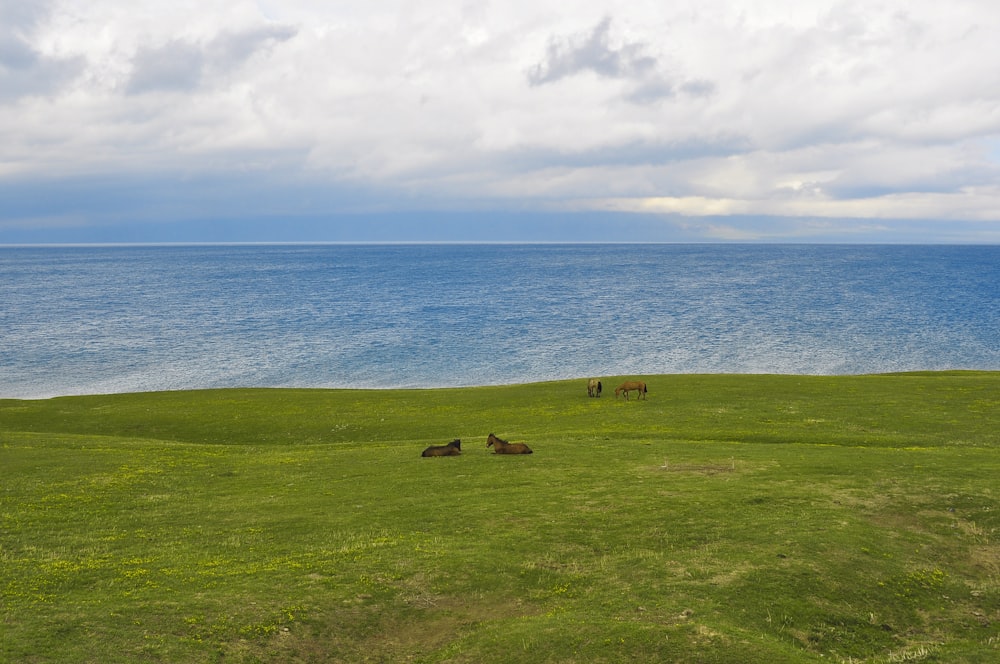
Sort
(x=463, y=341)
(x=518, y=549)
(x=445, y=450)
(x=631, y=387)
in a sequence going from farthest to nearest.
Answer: (x=463, y=341), (x=631, y=387), (x=445, y=450), (x=518, y=549)

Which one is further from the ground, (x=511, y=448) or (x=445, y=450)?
(x=511, y=448)

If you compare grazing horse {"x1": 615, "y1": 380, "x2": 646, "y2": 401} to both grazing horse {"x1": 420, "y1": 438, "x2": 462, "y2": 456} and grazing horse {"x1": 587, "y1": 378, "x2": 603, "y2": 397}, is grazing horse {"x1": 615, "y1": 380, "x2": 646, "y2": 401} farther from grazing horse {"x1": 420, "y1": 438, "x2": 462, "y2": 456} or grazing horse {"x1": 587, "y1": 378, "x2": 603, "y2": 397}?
grazing horse {"x1": 420, "y1": 438, "x2": 462, "y2": 456}

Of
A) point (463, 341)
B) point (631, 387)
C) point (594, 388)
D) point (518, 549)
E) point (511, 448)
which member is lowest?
point (463, 341)

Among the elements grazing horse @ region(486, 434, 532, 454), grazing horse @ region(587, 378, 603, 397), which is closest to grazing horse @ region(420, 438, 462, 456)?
grazing horse @ region(486, 434, 532, 454)

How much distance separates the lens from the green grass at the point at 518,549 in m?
16.0

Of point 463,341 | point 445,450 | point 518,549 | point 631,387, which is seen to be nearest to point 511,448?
point 445,450

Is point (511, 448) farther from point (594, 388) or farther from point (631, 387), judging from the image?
point (594, 388)

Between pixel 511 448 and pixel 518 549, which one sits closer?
pixel 518 549

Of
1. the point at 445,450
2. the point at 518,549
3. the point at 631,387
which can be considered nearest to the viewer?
the point at 518,549

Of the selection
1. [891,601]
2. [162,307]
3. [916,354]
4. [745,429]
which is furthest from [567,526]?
[162,307]

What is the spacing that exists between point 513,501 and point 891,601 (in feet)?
39.6

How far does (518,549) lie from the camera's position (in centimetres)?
2091

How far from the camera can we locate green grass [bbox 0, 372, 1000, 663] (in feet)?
52.5

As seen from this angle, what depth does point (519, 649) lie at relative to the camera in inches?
606
